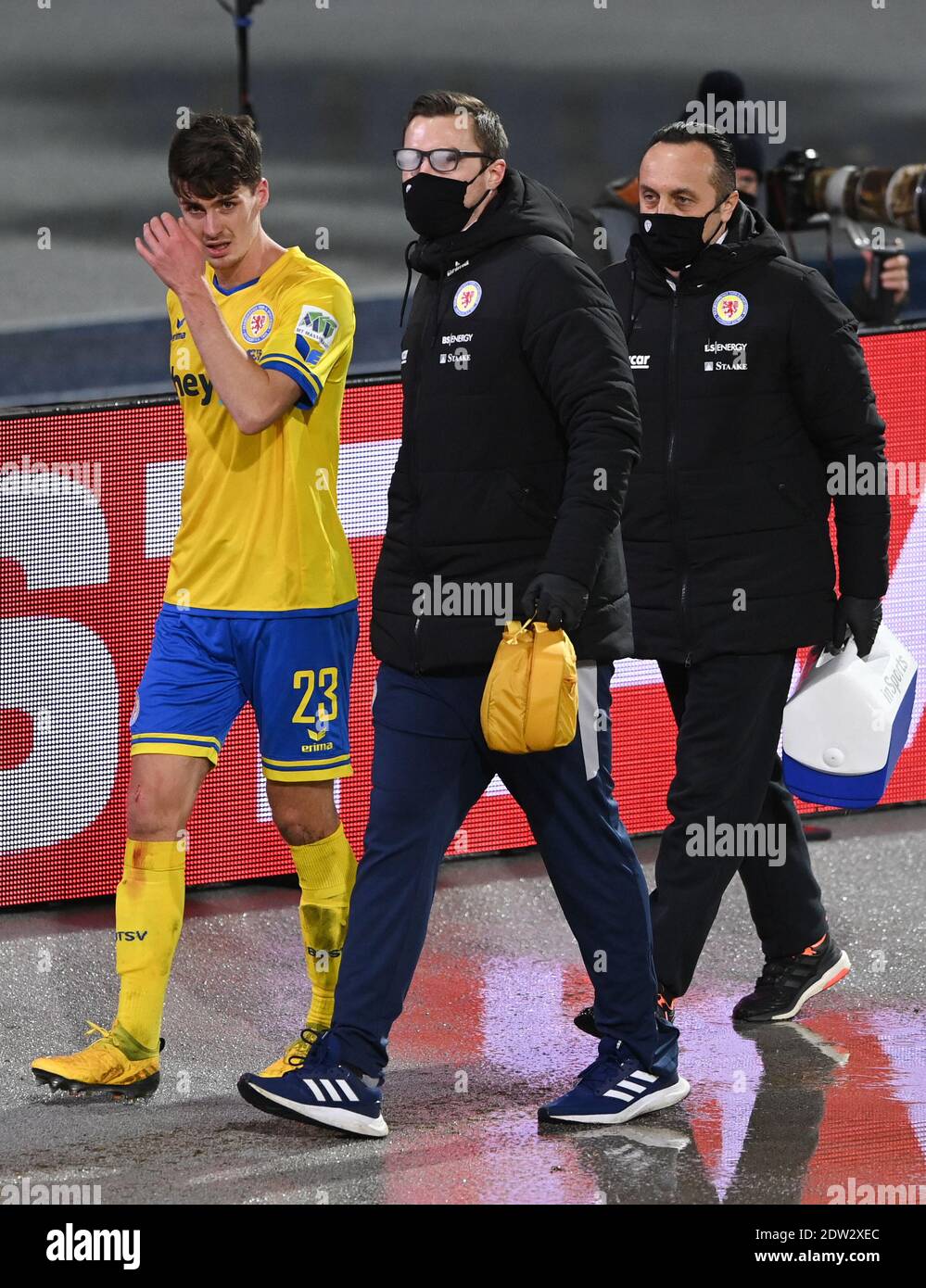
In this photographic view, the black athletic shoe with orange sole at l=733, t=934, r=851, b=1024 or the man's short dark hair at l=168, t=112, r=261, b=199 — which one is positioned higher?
the man's short dark hair at l=168, t=112, r=261, b=199

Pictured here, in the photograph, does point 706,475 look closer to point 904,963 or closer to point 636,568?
point 636,568

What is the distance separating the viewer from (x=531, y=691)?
3.82 metres

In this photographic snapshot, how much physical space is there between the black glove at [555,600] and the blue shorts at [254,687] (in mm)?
674

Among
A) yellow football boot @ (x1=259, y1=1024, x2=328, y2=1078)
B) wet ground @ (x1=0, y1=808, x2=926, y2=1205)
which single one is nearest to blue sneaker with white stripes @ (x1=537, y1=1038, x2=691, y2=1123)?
wet ground @ (x1=0, y1=808, x2=926, y2=1205)

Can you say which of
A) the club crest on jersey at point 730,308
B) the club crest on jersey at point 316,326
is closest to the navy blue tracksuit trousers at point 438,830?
the club crest on jersey at point 316,326

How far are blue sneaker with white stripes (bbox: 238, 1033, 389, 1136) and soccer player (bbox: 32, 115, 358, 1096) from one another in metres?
0.26

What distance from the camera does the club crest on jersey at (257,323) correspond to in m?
4.37

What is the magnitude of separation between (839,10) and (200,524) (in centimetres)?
1999

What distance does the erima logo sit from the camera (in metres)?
4.37
